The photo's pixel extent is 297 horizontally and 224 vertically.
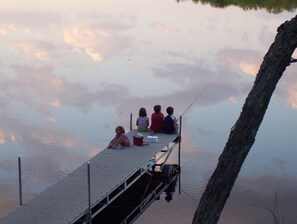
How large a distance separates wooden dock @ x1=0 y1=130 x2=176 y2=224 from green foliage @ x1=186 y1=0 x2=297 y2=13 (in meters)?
30.9

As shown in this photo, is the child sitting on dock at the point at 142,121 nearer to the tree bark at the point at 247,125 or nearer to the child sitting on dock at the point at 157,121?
the child sitting on dock at the point at 157,121

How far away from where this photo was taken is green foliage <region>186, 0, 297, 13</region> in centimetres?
4109

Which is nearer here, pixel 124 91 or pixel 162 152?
pixel 162 152

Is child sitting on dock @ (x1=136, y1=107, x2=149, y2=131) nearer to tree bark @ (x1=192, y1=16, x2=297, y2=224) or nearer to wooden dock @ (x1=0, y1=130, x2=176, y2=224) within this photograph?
wooden dock @ (x1=0, y1=130, x2=176, y2=224)

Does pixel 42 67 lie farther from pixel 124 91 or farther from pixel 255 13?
pixel 255 13

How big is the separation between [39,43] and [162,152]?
531 inches

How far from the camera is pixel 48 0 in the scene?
1645 inches

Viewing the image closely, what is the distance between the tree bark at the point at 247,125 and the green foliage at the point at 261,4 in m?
36.6

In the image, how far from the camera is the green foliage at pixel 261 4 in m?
41.1

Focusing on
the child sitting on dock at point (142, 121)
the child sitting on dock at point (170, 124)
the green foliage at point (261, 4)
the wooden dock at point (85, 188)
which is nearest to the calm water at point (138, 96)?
the child sitting on dock at point (170, 124)

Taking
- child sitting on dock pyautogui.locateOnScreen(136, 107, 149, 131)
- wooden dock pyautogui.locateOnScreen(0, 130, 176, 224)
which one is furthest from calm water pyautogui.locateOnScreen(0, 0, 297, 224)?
child sitting on dock pyautogui.locateOnScreen(136, 107, 149, 131)

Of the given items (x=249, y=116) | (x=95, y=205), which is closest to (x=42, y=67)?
(x=95, y=205)

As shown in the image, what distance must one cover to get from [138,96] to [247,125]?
12913mm

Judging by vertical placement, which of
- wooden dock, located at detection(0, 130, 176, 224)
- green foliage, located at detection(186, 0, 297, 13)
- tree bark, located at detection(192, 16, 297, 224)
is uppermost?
tree bark, located at detection(192, 16, 297, 224)
